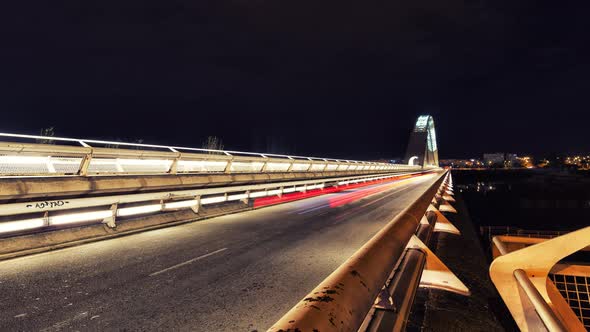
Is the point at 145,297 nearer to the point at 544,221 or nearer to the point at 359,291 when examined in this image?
the point at 359,291

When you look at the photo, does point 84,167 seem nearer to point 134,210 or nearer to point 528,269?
point 134,210

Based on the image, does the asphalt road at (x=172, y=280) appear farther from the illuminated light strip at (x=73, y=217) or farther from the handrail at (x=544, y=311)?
the handrail at (x=544, y=311)

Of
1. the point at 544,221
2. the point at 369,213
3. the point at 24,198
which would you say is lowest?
the point at 544,221

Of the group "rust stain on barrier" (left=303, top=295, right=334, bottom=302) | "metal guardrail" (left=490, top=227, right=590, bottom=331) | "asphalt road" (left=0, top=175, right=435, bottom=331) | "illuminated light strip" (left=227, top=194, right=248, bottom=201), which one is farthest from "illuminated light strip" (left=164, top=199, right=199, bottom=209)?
"rust stain on barrier" (left=303, top=295, right=334, bottom=302)

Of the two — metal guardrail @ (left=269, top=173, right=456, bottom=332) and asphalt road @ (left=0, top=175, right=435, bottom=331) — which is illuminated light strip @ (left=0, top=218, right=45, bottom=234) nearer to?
asphalt road @ (left=0, top=175, right=435, bottom=331)

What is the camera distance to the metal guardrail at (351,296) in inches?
41.6

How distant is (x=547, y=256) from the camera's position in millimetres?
2787

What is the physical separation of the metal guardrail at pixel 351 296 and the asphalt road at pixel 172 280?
2.21 m

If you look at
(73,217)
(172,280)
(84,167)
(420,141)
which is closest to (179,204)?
(84,167)

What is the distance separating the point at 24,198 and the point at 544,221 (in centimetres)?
6537

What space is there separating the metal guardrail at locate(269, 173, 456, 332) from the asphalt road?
2.21m

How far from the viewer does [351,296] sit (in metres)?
1.31

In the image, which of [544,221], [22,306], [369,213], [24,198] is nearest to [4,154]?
[24,198]

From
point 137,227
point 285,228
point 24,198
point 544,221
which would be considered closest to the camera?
point 24,198
